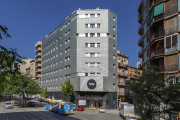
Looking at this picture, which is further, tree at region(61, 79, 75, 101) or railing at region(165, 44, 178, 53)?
tree at region(61, 79, 75, 101)

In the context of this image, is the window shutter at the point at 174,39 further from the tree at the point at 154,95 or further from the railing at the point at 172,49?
the tree at the point at 154,95

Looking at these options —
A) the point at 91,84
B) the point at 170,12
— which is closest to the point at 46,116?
the point at 91,84

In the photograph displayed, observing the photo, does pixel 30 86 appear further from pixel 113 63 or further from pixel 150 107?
pixel 150 107

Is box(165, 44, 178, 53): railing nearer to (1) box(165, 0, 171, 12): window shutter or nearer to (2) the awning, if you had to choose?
(1) box(165, 0, 171, 12): window shutter

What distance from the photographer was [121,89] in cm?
6588

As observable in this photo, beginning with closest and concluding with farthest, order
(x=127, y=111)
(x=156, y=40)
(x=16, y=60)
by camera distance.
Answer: (x=16, y=60), (x=156, y=40), (x=127, y=111)

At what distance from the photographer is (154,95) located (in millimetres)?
18438

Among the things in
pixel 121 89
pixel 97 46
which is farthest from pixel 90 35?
pixel 121 89

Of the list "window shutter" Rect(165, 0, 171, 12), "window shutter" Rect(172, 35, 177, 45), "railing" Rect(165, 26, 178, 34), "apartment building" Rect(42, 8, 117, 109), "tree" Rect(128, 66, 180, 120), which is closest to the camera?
"tree" Rect(128, 66, 180, 120)

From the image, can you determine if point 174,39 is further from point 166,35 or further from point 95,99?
point 95,99

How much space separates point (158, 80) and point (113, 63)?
4238 cm

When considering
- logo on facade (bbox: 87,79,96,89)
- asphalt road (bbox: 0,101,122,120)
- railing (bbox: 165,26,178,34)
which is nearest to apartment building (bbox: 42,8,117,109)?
logo on facade (bbox: 87,79,96,89)

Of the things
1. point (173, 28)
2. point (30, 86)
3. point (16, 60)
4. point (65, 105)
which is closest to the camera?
point (16, 60)

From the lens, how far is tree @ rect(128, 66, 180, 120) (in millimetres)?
17217
